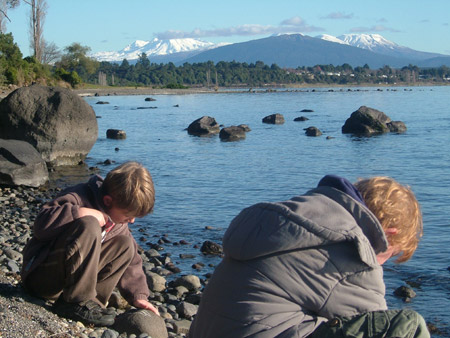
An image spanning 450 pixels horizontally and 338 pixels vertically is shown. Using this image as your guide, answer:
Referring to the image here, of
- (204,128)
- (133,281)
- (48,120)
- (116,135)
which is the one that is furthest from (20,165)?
(204,128)

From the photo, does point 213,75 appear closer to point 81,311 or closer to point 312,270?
point 81,311

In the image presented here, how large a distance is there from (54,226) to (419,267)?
624 centimetres

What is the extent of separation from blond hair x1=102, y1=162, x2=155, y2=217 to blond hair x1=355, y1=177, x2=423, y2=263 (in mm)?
1613

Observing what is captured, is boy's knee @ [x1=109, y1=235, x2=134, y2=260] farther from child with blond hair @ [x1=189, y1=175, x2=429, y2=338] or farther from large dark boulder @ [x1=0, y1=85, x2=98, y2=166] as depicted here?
large dark boulder @ [x1=0, y1=85, x2=98, y2=166]

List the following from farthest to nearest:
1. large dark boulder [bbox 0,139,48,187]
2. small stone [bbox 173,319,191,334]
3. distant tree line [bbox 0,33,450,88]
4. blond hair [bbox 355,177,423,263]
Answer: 1. distant tree line [bbox 0,33,450,88]
2. large dark boulder [bbox 0,139,48,187]
3. small stone [bbox 173,319,191,334]
4. blond hair [bbox 355,177,423,263]

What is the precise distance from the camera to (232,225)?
2.45 metres

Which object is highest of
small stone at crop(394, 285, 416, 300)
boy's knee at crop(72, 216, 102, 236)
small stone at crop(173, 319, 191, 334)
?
boy's knee at crop(72, 216, 102, 236)

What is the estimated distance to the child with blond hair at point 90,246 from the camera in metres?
3.88

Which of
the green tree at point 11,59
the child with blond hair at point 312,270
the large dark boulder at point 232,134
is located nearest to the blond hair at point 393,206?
the child with blond hair at point 312,270

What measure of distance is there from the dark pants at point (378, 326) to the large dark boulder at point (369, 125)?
102ft

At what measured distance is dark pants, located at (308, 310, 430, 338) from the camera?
224 centimetres

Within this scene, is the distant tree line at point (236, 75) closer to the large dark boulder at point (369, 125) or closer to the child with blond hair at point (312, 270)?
the large dark boulder at point (369, 125)

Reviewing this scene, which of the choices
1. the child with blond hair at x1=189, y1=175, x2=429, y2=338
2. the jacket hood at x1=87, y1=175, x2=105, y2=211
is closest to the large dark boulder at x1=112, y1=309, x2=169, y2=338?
the jacket hood at x1=87, y1=175, x2=105, y2=211

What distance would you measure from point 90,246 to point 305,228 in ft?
7.19
